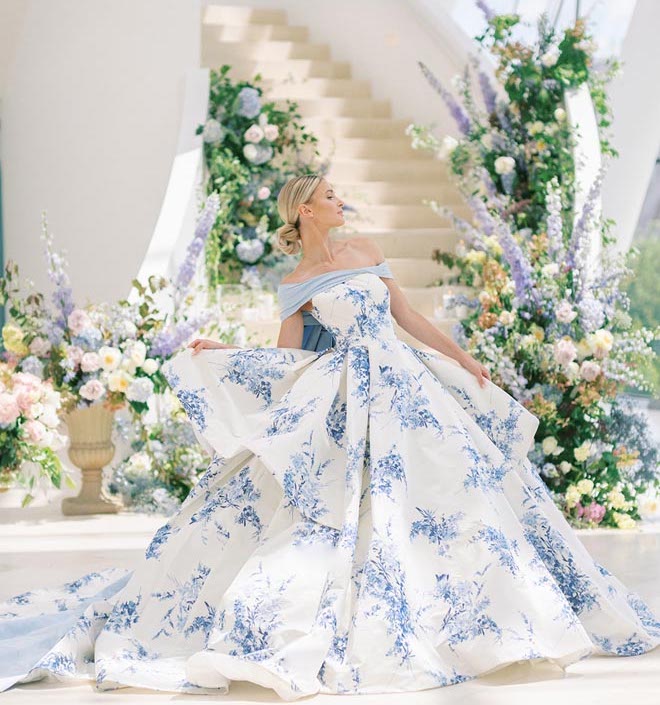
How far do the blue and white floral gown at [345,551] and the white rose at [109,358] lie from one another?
201 centimetres

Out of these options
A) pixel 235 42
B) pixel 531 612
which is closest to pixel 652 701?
pixel 531 612

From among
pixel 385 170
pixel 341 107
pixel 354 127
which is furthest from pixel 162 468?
pixel 341 107

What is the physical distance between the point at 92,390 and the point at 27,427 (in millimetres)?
374

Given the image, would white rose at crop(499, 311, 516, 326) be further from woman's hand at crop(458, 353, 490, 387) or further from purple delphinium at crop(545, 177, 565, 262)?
woman's hand at crop(458, 353, 490, 387)

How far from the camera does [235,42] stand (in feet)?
31.1

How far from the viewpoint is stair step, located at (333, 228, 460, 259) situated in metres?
7.93

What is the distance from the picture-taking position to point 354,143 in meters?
8.75

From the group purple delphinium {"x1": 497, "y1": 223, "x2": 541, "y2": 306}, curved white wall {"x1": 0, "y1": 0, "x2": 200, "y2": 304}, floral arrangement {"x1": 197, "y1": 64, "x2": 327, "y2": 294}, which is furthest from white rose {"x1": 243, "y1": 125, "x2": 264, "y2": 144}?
purple delphinium {"x1": 497, "y1": 223, "x2": 541, "y2": 306}

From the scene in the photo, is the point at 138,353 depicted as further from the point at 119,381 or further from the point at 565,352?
the point at 565,352

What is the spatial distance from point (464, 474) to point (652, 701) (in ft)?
2.58

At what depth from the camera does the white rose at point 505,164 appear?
7.13m

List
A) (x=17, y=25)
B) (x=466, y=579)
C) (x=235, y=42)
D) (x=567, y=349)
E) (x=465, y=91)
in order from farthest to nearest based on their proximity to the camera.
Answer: (x=235, y=42), (x=17, y=25), (x=465, y=91), (x=567, y=349), (x=466, y=579)

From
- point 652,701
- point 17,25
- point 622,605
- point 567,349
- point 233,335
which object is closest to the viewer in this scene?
point 652,701

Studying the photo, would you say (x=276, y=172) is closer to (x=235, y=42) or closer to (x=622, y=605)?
(x=235, y=42)
